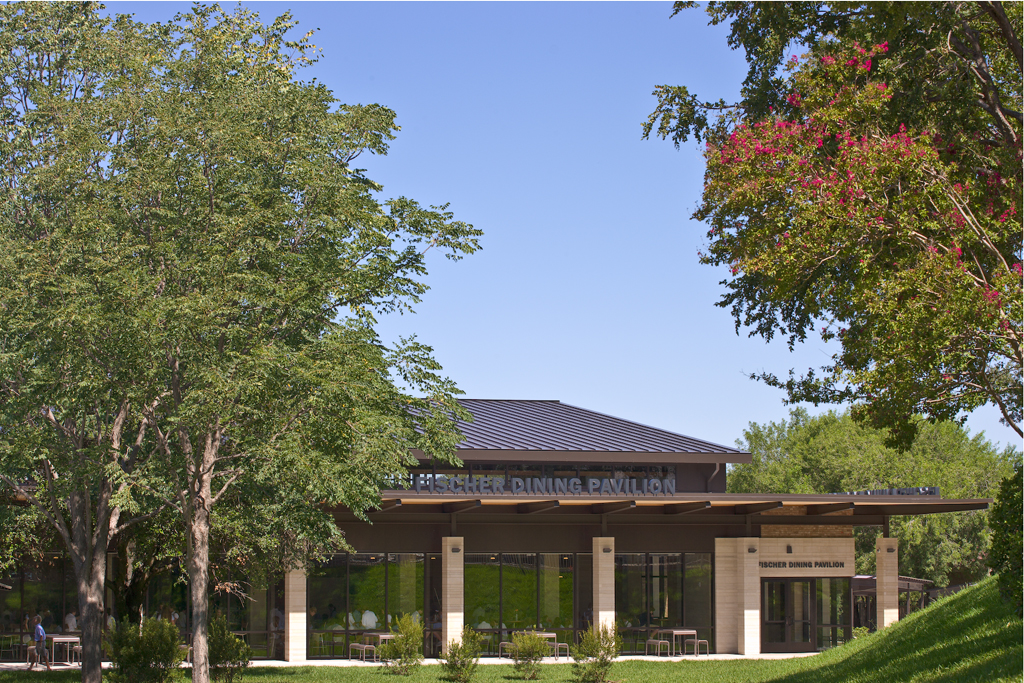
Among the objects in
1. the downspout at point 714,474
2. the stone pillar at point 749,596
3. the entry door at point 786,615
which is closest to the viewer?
the stone pillar at point 749,596

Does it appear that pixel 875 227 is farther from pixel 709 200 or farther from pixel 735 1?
pixel 735 1

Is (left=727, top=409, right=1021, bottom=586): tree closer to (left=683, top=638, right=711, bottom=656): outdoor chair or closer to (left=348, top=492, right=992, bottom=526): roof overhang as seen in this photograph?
(left=348, top=492, right=992, bottom=526): roof overhang

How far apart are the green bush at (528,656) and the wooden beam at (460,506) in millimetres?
4270

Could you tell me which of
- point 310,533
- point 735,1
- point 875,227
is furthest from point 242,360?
point 735,1

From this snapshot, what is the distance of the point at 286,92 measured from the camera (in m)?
16.2

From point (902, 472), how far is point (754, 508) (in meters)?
29.3

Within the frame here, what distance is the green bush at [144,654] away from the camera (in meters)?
20.5

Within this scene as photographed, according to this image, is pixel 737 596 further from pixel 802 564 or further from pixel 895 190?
pixel 895 190

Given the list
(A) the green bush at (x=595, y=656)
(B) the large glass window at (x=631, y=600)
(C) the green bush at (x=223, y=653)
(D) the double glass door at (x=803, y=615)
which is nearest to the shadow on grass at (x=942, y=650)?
(A) the green bush at (x=595, y=656)

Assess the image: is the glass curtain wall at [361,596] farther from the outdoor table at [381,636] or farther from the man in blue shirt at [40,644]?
the man in blue shirt at [40,644]

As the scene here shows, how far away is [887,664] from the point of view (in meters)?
18.5

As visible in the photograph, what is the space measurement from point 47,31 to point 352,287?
28.9 ft

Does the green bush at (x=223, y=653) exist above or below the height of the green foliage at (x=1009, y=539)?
below

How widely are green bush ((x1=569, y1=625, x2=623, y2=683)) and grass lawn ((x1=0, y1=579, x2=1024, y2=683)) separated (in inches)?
20.4
